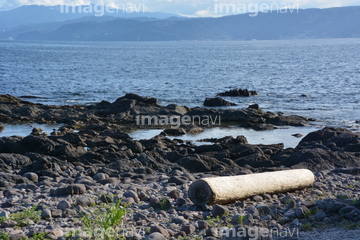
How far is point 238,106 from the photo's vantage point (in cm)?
3225

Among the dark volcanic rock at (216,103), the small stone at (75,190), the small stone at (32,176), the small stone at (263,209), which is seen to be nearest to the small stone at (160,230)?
the small stone at (263,209)

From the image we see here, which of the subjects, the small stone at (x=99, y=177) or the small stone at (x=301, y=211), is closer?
the small stone at (x=301, y=211)

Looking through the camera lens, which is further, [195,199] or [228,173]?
[228,173]

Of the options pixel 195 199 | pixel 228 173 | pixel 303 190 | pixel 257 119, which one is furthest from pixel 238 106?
pixel 195 199

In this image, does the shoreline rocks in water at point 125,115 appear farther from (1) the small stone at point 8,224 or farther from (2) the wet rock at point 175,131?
(1) the small stone at point 8,224

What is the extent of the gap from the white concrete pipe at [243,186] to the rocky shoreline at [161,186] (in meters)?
0.17

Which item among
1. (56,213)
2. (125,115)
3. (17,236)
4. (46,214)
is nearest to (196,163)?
(56,213)

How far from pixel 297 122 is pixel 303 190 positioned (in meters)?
14.7

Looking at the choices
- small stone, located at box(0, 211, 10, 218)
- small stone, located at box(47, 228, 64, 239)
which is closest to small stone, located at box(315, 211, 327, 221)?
small stone, located at box(47, 228, 64, 239)

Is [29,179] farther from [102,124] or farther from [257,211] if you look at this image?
[102,124]

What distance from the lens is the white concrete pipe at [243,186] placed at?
895 cm

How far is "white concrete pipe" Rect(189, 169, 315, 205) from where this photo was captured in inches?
352

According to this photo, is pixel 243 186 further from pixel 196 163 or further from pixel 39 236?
pixel 196 163

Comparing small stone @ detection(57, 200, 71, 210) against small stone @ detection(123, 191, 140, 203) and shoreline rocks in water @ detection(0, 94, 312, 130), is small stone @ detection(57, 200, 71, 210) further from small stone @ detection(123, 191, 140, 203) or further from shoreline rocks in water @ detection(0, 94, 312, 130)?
shoreline rocks in water @ detection(0, 94, 312, 130)
